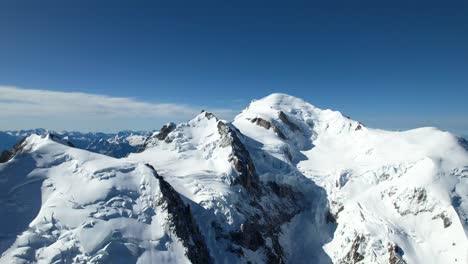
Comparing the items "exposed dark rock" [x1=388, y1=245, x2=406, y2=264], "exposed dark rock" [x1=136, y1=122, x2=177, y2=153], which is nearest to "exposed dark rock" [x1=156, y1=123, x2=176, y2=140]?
"exposed dark rock" [x1=136, y1=122, x2=177, y2=153]

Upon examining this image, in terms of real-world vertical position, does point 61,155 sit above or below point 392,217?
above

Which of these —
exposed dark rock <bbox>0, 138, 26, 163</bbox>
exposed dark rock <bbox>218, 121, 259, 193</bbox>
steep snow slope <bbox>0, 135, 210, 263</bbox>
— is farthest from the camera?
exposed dark rock <bbox>218, 121, 259, 193</bbox>

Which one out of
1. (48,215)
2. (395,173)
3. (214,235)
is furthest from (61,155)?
(395,173)

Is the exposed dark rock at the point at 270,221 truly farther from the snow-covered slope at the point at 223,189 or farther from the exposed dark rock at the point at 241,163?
the exposed dark rock at the point at 241,163

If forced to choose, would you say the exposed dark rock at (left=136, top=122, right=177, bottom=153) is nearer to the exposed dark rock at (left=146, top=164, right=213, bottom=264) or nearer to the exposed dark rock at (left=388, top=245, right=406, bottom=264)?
the exposed dark rock at (left=146, top=164, right=213, bottom=264)

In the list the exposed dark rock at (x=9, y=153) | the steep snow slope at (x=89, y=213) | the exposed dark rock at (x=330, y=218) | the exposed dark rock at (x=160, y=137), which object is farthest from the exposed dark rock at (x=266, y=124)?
the exposed dark rock at (x=9, y=153)

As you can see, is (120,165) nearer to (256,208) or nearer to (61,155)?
(61,155)
